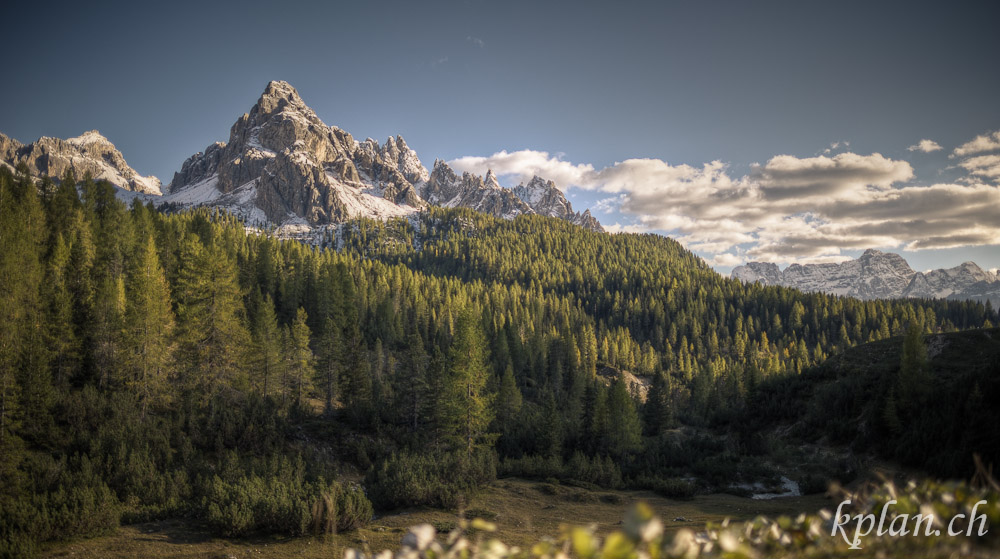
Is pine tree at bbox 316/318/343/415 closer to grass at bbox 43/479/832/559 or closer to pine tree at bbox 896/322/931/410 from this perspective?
grass at bbox 43/479/832/559

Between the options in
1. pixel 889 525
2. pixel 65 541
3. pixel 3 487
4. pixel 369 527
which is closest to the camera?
pixel 889 525

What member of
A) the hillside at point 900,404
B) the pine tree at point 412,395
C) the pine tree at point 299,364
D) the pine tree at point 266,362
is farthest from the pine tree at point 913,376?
the pine tree at point 266,362

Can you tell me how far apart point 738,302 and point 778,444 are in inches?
4286

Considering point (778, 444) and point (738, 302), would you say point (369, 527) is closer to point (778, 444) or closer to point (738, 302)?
point (778, 444)

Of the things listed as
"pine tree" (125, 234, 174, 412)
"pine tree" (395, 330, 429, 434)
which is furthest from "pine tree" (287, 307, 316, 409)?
"pine tree" (125, 234, 174, 412)

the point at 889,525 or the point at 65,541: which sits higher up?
the point at 889,525

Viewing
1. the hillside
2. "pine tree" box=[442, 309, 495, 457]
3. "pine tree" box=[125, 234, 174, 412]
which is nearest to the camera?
the hillside

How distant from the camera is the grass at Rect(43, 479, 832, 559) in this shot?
383 inches

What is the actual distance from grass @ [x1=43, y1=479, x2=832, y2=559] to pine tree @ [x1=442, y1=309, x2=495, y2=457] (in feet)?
18.5

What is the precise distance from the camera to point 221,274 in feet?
98.5

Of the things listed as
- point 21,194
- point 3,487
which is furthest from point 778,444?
point 21,194

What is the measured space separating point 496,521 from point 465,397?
1296 centimetres

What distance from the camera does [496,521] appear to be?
47.8 ft

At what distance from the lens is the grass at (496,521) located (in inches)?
383
